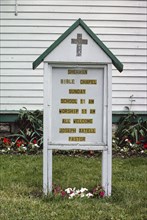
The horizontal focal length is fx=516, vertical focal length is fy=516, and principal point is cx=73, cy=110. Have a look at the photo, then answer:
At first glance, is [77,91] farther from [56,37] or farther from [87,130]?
[56,37]

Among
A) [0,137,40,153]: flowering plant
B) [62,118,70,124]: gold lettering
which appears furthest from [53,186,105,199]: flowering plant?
[0,137,40,153]: flowering plant

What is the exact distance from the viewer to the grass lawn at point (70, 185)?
17.5 feet

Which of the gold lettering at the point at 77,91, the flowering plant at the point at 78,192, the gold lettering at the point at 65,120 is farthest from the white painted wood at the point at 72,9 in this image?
the flowering plant at the point at 78,192

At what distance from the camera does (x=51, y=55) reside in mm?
5945

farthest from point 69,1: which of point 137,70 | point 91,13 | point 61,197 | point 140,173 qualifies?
point 61,197

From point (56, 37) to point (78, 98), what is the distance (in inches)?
178

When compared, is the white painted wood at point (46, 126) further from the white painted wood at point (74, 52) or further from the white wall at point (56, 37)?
the white wall at point (56, 37)

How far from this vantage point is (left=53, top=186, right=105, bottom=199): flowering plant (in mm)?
5906

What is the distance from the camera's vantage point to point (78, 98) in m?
6.02

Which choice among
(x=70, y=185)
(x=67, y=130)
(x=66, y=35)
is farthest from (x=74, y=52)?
(x=70, y=185)

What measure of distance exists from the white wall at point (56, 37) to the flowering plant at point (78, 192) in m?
4.36

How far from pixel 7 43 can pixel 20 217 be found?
5.63 m

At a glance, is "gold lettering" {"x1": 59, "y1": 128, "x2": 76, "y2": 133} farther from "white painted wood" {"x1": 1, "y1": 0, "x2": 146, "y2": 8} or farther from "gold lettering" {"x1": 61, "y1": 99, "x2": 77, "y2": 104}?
Result: "white painted wood" {"x1": 1, "y1": 0, "x2": 146, "y2": 8}

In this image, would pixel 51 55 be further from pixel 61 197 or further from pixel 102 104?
pixel 61 197
